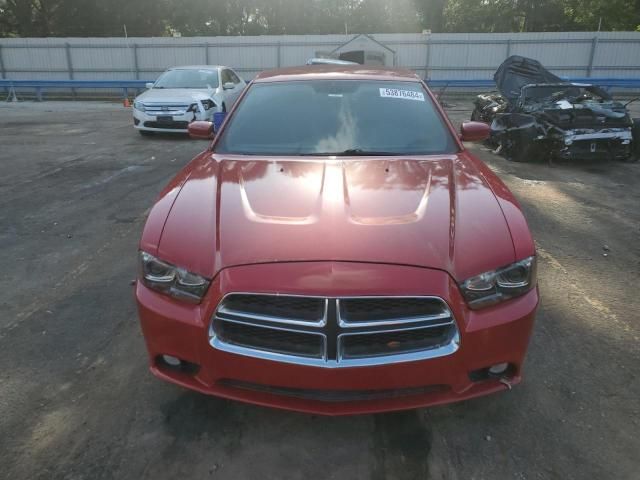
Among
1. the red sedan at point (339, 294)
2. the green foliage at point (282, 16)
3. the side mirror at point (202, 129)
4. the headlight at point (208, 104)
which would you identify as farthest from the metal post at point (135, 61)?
the red sedan at point (339, 294)

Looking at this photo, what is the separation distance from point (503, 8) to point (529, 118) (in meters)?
34.1

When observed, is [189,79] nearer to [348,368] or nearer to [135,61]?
[348,368]

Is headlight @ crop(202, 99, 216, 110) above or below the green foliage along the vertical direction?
below

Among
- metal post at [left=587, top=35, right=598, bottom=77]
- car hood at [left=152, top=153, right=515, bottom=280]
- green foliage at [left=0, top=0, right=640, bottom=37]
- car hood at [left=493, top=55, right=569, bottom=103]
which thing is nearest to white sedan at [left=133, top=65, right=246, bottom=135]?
car hood at [left=493, top=55, right=569, bottom=103]

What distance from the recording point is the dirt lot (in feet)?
7.23

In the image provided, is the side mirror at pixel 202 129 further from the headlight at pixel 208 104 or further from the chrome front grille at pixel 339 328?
the headlight at pixel 208 104

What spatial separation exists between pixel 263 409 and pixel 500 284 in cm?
132

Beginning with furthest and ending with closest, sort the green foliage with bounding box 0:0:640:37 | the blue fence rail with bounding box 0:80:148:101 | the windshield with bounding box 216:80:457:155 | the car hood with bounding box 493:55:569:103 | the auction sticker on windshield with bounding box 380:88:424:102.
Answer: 1. the green foliage with bounding box 0:0:640:37
2. the blue fence rail with bounding box 0:80:148:101
3. the car hood with bounding box 493:55:569:103
4. the auction sticker on windshield with bounding box 380:88:424:102
5. the windshield with bounding box 216:80:457:155

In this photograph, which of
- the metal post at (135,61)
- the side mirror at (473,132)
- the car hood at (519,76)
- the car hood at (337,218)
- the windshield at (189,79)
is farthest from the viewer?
the metal post at (135,61)

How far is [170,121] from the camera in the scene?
1069 centimetres

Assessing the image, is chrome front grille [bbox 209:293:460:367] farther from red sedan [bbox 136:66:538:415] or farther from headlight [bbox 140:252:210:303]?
headlight [bbox 140:252:210:303]

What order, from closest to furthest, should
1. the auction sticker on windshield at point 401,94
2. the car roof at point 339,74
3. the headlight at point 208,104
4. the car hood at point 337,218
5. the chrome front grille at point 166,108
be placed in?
the car hood at point 337,218 → the auction sticker on windshield at point 401,94 → the car roof at point 339,74 → the chrome front grille at point 166,108 → the headlight at point 208,104

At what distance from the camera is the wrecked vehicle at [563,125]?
811 centimetres

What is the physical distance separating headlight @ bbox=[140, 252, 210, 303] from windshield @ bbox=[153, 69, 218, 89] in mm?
10028
